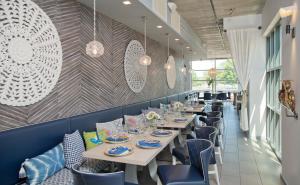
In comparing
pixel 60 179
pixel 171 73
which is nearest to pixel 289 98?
pixel 60 179

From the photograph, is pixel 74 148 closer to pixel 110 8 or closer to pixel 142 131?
pixel 142 131

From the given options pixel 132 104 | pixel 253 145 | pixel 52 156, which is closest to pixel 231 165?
pixel 253 145

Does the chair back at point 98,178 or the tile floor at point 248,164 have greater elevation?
the chair back at point 98,178

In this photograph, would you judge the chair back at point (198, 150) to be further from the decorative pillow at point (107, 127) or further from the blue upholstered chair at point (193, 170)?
the decorative pillow at point (107, 127)

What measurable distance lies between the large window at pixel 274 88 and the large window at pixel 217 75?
958cm

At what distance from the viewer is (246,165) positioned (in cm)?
405

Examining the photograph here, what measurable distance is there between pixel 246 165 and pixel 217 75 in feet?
39.1

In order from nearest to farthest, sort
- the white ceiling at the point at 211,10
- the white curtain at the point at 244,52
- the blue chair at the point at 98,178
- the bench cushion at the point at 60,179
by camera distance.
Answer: the blue chair at the point at 98,178, the bench cushion at the point at 60,179, the white ceiling at the point at 211,10, the white curtain at the point at 244,52

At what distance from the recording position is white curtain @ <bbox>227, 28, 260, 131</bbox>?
239 inches

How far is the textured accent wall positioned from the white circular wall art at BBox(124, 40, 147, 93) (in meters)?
0.14

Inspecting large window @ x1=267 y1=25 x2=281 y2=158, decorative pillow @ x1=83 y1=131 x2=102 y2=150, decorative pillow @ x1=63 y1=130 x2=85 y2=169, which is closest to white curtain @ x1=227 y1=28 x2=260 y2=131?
large window @ x1=267 y1=25 x2=281 y2=158

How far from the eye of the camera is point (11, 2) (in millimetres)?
2324

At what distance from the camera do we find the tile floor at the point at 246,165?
3.40 meters

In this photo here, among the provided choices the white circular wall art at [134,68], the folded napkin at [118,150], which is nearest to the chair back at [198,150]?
the folded napkin at [118,150]
